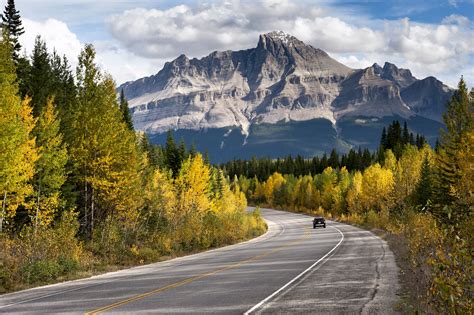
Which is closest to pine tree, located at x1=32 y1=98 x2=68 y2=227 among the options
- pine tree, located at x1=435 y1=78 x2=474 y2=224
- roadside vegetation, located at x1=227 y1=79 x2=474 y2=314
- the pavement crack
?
the pavement crack

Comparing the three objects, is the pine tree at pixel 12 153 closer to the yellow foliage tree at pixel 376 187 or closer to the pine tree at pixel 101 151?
the pine tree at pixel 101 151

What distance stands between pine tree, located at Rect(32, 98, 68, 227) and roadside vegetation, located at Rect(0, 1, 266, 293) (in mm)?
70

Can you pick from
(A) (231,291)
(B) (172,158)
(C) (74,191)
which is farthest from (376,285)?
(B) (172,158)

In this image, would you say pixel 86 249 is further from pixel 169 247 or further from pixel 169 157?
pixel 169 157

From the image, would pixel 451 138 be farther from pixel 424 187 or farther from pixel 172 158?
pixel 172 158

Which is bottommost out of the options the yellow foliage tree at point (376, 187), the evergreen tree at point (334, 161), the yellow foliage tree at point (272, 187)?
the yellow foliage tree at point (272, 187)

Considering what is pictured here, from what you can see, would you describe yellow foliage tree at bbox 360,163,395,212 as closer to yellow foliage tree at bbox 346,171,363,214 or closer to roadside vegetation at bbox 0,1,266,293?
yellow foliage tree at bbox 346,171,363,214

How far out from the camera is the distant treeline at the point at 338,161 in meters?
130

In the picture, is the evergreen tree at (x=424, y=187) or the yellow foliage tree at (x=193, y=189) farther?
the evergreen tree at (x=424, y=187)

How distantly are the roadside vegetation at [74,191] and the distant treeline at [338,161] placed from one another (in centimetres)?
7783

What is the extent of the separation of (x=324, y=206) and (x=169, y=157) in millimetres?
44837

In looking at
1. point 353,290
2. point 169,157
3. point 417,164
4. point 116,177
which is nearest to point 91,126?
point 116,177

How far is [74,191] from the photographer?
33000 millimetres

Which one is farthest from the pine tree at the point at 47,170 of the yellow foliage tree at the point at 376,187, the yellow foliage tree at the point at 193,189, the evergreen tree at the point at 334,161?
the evergreen tree at the point at 334,161
